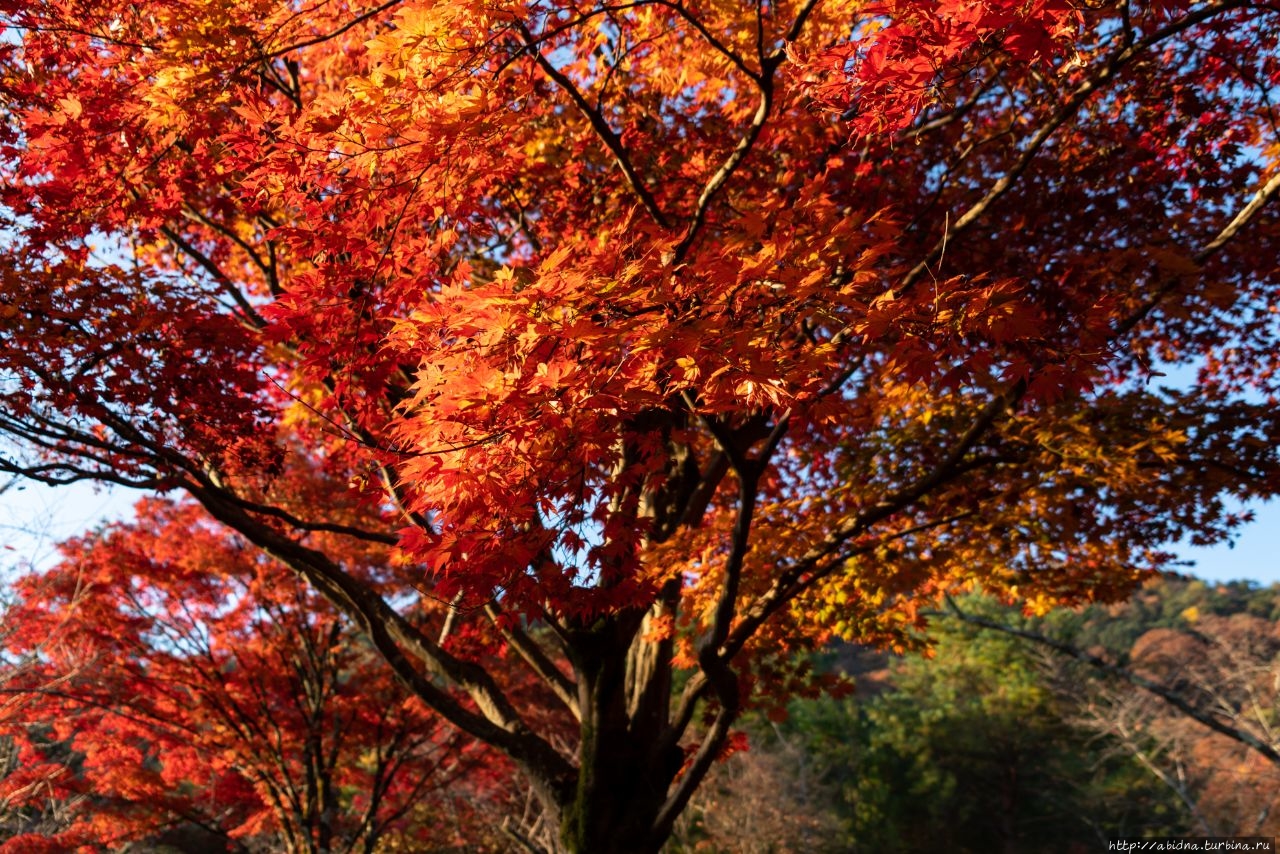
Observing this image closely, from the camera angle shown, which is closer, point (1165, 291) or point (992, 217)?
point (1165, 291)

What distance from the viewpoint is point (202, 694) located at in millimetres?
9883

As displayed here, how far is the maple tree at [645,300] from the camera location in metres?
2.72

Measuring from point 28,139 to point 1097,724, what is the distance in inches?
776

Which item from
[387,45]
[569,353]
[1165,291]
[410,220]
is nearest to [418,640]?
[410,220]

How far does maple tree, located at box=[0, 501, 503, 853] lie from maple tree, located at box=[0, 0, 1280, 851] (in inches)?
153

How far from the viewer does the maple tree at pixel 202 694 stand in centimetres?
944

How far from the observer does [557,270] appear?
261 cm

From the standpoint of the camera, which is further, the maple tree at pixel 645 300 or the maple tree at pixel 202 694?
the maple tree at pixel 202 694

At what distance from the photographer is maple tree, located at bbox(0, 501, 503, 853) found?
31.0 feet

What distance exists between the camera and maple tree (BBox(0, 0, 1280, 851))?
272 cm

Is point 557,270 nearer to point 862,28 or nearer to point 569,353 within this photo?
point 569,353

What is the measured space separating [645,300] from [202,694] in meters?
10.0

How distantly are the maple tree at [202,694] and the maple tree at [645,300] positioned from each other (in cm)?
388

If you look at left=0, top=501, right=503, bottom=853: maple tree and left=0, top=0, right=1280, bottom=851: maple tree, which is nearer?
left=0, top=0, right=1280, bottom=851: maple tree
